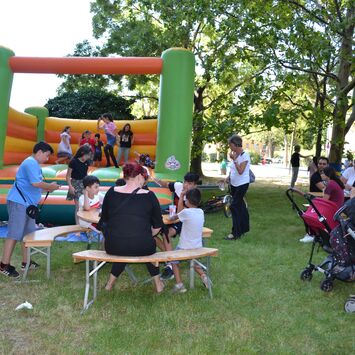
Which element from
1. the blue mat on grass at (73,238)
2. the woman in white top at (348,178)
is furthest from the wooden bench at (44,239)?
the woman in white top at (348,178)

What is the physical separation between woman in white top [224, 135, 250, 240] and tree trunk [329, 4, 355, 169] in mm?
4722

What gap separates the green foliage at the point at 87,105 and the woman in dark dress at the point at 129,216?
38.6 feet

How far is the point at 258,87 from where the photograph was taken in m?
11.2

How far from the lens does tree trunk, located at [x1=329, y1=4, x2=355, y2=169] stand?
10.9 metres

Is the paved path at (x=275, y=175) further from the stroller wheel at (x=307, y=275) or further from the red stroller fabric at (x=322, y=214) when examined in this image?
the stroller wheel at (x=307, y=275)

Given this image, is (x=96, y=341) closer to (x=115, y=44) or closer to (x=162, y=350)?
(x=162, y=350)

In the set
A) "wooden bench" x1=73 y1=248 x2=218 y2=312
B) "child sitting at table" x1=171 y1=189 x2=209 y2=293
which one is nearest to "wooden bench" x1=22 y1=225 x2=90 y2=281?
"wooden bench" x1=73 y1=248 x2=218 y2=312

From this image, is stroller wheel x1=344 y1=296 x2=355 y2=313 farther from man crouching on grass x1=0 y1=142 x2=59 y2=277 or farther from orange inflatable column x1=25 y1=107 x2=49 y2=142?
orange inflatable column x1=25 y1=107 x2=49 y2=142

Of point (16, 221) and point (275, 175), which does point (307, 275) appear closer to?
point (16, 221)

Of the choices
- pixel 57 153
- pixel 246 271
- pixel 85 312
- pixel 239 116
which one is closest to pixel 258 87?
pixel 239 116

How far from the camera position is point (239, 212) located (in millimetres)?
7441

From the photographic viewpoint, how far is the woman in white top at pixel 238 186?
23.6ft

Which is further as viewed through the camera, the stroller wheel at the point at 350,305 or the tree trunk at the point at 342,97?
the tree trunk at the point at 342,97

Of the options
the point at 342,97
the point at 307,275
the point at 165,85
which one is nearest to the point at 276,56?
the point at 342,97
